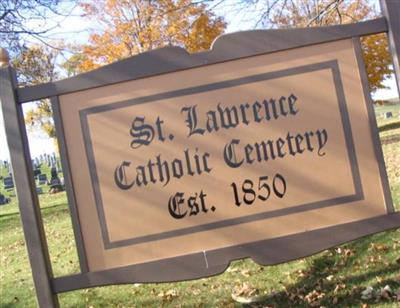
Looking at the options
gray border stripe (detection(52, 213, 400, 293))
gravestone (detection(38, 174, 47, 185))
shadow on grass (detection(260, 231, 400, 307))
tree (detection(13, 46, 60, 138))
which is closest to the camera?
gray border stripe (detection(52, 213, 400, 293))

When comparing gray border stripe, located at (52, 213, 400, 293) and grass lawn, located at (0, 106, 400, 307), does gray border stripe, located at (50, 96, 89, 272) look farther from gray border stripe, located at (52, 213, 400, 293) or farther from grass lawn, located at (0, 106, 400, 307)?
grass lawn, located at (0, 106, 400, 307)

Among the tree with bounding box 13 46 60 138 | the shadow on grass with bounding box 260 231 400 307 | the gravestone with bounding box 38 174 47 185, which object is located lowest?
the shadow on grass with bounding box 260 231 400 307

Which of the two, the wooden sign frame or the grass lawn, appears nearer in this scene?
the wooden sign frame

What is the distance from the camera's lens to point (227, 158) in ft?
8.29

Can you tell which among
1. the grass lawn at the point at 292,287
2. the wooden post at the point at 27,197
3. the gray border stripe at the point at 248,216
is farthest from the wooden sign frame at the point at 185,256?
the grass lawn at the point at 292,287

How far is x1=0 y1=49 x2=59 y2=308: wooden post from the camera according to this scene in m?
2.55

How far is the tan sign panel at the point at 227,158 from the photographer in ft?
8.28

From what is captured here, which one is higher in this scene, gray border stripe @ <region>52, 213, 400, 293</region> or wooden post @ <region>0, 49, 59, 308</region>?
wooden post @ <region>0, 49, 59, 308</region>

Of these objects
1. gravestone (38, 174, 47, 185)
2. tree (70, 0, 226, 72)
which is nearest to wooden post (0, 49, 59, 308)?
tree (70, 0, 226, 72)

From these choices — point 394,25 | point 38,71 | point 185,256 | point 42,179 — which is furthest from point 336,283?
point 42,179

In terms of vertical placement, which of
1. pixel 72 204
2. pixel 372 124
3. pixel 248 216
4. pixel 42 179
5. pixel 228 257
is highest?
pixel 42 179

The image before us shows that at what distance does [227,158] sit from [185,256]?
49 centimetres

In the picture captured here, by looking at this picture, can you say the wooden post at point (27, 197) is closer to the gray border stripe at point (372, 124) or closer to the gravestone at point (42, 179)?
the gray border stripe at point (372, 124)

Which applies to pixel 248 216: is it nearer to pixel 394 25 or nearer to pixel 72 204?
pixel 72 204
